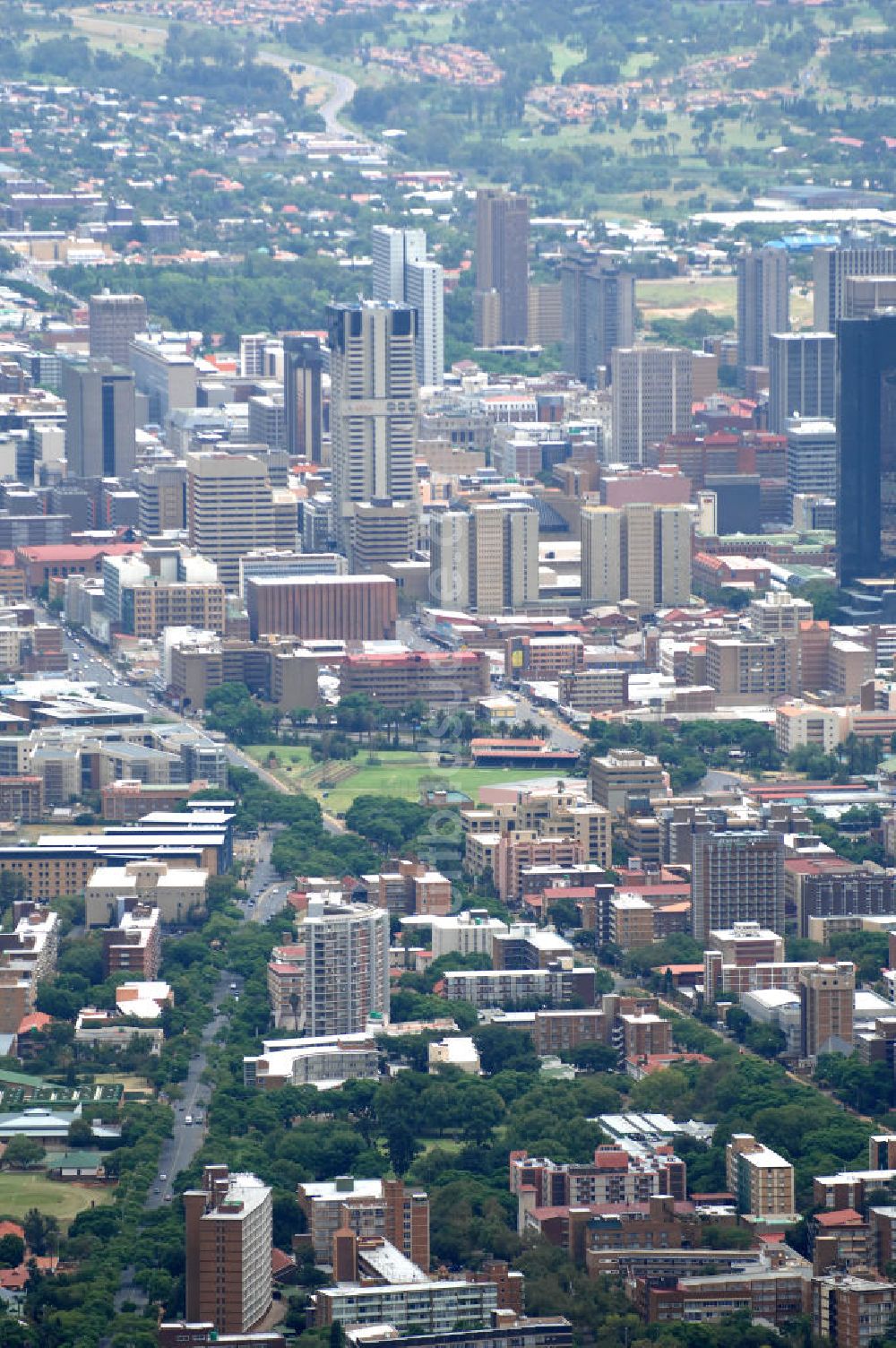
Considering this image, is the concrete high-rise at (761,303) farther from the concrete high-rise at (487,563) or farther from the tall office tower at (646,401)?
the concrete high-rise at (487,563)

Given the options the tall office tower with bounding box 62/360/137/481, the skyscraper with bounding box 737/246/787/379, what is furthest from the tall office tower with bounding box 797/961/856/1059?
the skyscraper with bounding box 737/246/787/379

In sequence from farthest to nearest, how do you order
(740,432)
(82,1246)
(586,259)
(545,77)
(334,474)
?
(545,77) < (586,259) < (740,432) < (334,474) < (82,1246)

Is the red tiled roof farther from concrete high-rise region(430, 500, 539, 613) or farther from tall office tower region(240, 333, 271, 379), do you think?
tall office tower region(240, 333, 271, 379)

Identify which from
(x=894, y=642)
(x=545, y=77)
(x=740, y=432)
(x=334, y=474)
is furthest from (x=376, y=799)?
(x=545, y=77)

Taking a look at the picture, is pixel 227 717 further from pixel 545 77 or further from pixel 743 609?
pixel 545 77

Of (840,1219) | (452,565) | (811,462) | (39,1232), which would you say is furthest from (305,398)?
(840,1219)

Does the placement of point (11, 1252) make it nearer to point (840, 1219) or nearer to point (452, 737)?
point (840, 1219)
